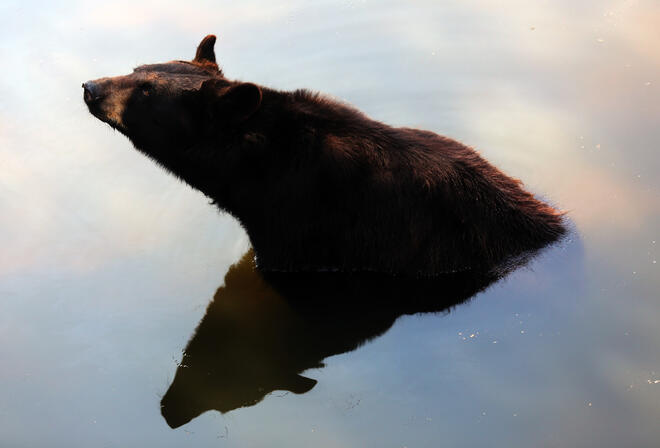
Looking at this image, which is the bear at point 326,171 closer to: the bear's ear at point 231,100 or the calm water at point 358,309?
the bear's ear at point 231,100

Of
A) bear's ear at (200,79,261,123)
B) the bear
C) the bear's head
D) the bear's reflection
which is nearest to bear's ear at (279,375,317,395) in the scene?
the bear's reflection

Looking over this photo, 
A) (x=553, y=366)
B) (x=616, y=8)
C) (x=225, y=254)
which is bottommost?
(x=553, y=366)

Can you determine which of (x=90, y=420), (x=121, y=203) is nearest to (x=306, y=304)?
(x=90, y=420)

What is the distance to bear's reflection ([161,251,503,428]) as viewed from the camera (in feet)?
21.4

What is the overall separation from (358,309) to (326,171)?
51.2 inches

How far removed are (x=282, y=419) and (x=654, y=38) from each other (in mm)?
6808

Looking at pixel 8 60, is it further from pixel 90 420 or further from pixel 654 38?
pixel 654 38

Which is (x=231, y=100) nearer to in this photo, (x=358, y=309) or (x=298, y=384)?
(x=358, y=309)

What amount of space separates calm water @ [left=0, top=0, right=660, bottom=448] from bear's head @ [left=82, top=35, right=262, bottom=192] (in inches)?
53.3

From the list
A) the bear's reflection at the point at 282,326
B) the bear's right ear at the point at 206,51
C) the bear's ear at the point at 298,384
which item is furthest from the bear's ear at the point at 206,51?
the bear's ear at the point at 298,384

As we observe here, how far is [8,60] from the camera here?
10664 millimetres

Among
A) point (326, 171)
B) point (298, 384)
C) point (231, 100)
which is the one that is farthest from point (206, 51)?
point (298, 384)

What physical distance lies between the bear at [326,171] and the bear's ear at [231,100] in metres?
0.01

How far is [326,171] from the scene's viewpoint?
6.55m
